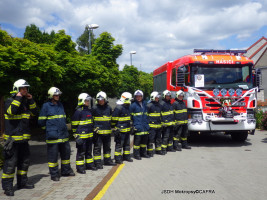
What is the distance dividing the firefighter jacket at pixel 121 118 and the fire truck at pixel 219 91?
10.5 ft

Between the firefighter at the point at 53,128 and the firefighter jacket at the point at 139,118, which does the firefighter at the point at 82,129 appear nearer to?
the firefighter at the point at 53,128

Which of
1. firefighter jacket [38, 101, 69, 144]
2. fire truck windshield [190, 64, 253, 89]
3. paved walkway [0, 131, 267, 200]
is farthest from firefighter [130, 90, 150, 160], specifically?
fire truck windshield [190, 64, 253, 89]

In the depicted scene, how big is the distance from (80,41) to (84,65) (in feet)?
134

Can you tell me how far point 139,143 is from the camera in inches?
312

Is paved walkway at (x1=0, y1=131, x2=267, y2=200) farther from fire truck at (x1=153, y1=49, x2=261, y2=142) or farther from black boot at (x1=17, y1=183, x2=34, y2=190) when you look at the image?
fire truck at (x1=153, y1=49, x2=261, y2=142)

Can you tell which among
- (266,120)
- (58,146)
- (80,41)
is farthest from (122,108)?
(80,41)

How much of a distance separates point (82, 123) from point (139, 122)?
1.90m

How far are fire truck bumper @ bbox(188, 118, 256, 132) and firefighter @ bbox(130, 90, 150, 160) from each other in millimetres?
2503

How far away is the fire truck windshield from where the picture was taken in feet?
32.2

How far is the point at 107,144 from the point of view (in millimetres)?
7129

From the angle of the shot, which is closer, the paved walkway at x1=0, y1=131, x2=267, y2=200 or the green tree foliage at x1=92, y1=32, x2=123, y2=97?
the paved walkway at x1=0, y1=131, x2=267, y2=200

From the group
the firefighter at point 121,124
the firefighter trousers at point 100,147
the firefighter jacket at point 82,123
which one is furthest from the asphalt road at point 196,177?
the firefighter jacket at point 82,123

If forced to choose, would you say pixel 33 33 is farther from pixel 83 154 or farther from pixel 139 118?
pixel 83 154

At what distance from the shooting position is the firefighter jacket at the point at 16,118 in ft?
17.0
